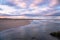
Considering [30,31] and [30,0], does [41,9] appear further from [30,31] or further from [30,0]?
[30,31]

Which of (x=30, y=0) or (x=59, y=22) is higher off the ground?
(x=30, y=0)

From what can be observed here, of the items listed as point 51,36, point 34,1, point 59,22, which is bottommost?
point 51,36

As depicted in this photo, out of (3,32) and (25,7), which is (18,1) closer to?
(25,7)

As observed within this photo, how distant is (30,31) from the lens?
1.39 meters

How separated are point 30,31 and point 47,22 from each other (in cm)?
19

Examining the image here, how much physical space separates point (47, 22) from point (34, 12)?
163 mm

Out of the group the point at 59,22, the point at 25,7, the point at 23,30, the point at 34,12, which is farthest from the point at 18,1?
the point at 59,22

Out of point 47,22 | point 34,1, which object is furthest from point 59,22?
point 34,1

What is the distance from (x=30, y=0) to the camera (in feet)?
4.64

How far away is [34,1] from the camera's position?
1.42 m

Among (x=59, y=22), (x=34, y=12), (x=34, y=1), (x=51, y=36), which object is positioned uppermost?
(x=34, y=1)

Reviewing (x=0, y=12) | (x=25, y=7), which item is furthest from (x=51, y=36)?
(x=0, y=12)

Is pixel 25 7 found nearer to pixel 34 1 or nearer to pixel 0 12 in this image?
pixel 34 1

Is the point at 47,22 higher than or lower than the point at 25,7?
lower
